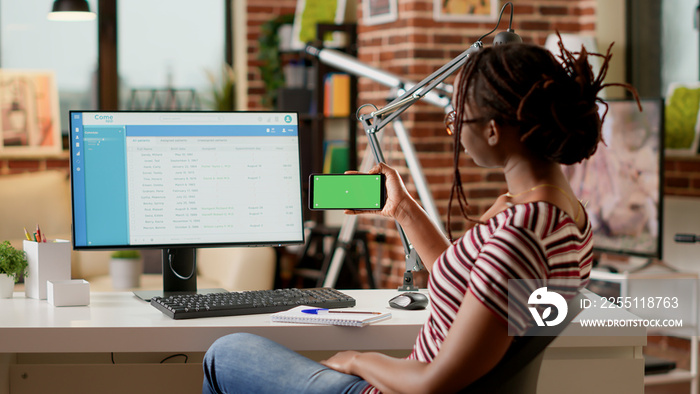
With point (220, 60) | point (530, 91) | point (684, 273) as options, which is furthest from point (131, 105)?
point (530, 91)

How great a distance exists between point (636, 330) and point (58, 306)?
47.7 inches

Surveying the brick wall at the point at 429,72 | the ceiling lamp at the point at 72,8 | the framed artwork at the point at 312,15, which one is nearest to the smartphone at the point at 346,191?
the brick wall at the point at 429,72

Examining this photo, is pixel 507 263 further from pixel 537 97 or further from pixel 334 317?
pixel 334 317

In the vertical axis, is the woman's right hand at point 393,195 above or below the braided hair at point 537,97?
below

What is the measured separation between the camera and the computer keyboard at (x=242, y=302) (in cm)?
154

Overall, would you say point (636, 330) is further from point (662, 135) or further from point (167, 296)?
point (662, 135)

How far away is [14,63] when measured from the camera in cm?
485

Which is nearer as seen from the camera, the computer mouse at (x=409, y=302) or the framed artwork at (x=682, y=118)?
the computer mouse at (x=409, y=302)

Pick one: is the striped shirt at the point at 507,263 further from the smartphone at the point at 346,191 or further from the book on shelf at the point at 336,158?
the book on shelf at the point at 336,158

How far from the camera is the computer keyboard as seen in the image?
154 cm

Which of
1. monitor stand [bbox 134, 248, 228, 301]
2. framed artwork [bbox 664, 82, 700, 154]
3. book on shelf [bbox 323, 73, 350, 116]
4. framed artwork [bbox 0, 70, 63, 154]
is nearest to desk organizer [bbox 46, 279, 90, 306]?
monitor stand [bbox 134, 248, 228, 301]

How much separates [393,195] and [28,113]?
12.3ft

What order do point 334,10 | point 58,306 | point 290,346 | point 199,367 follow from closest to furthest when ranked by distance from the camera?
point 290,346 < point 58,306 < point 199,367 < point 334,10

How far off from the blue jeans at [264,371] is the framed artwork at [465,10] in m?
2.61
